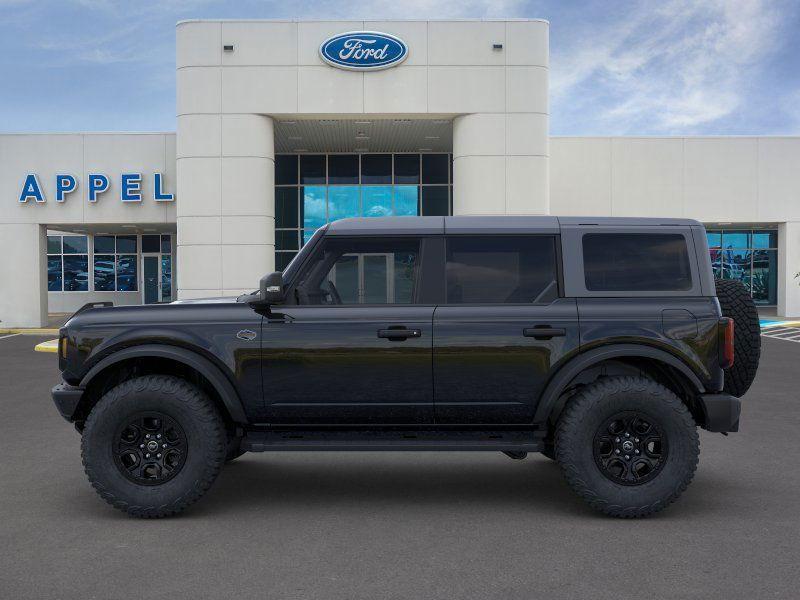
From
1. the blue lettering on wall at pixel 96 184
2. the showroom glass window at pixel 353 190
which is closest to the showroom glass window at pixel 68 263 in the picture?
the blue lettering on wall at pixel 96 184

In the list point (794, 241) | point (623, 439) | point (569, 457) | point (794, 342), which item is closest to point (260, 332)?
point (569, 457)

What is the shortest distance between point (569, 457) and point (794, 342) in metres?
17.0

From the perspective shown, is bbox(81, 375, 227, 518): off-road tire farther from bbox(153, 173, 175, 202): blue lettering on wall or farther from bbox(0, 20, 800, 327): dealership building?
bbox(153, 173, 175, 202): blue lettering on wall

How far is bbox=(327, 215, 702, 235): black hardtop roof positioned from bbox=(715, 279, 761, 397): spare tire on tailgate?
2.41 feet

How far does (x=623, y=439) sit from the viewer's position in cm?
501

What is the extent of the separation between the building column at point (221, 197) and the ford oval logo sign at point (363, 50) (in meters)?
2.78

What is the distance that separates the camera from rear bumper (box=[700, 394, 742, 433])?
4.99 metres

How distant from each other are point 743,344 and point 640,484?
1.33 meters

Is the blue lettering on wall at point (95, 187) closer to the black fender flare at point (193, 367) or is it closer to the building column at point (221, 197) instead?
the building column at point (221, 197)

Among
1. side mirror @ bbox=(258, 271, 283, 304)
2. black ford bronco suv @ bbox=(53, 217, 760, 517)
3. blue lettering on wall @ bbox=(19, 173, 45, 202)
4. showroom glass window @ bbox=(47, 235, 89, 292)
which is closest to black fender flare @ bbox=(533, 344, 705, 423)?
black ford bronco suv @ bbox=(53, 217, 760, 517)

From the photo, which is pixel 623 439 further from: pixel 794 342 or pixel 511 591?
pixel 794 342

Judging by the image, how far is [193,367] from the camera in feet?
16.6

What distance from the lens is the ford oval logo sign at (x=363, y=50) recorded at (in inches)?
818

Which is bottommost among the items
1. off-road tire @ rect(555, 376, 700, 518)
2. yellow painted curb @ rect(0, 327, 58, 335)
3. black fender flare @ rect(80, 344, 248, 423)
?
yellow painted curb @ rect(0, 327, 58, 335)
